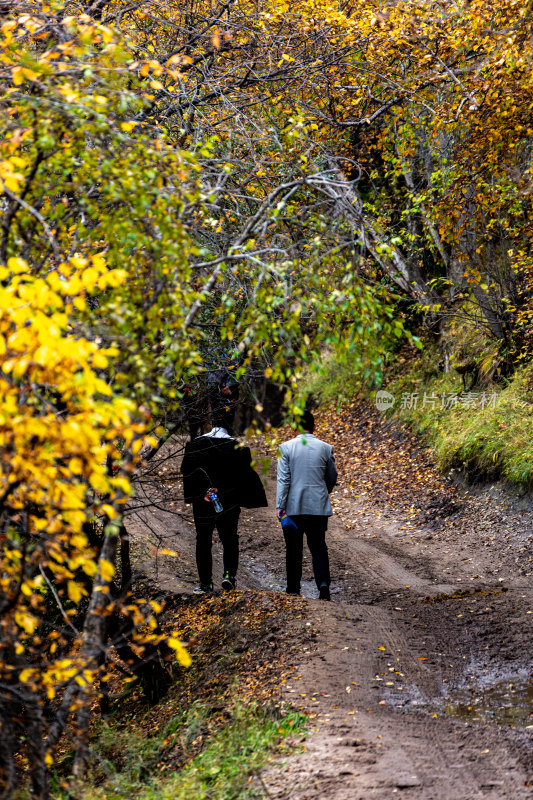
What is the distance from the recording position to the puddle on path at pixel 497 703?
5000 millimetres

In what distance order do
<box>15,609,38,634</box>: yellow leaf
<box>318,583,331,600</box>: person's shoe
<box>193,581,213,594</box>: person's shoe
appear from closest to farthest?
<box>15,609,38,634</box>: yellow leaf → <box>318,583,331,600</box>: person's shoe → <box>193,581,213,594</box>: person's shoe

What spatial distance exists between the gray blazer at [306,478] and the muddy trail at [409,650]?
97cm

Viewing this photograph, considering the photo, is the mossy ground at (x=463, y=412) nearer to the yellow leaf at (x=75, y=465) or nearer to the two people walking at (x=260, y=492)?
the two people walking at (x=260, y=492)

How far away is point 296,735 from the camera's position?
4.62m

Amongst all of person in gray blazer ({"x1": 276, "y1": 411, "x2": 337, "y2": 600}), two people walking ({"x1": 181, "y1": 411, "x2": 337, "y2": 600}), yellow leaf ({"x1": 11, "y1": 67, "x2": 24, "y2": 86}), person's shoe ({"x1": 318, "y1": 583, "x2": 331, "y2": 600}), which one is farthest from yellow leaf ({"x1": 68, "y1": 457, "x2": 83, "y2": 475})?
person's shoe ({"x1": 318, "y1": 583, "x2": 331, "y2": 600})

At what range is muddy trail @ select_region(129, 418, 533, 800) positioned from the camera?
163 inches

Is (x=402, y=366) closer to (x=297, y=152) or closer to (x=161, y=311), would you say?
(x=297, y=152)

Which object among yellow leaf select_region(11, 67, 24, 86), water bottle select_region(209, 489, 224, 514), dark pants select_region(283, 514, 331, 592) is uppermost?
yellow leaf select_region(11, 67, 24, 86)

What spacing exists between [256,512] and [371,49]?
7570mm

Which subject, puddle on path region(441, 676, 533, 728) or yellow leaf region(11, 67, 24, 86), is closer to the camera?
yellow leaf region(11, 67, 24, 86)

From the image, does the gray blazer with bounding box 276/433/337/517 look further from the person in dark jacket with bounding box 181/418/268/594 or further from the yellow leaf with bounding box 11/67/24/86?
the yellow leaf with bounding box 11/67/24/86

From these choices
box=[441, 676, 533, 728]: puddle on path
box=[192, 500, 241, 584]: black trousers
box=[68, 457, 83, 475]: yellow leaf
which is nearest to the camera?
box=[68, 457, 83, 475]: yellow leaf

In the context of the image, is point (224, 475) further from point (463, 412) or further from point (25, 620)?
point (463, 412)

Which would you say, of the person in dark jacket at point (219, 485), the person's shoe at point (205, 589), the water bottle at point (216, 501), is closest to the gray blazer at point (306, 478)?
the person in dark jacket at point (219, 485)
